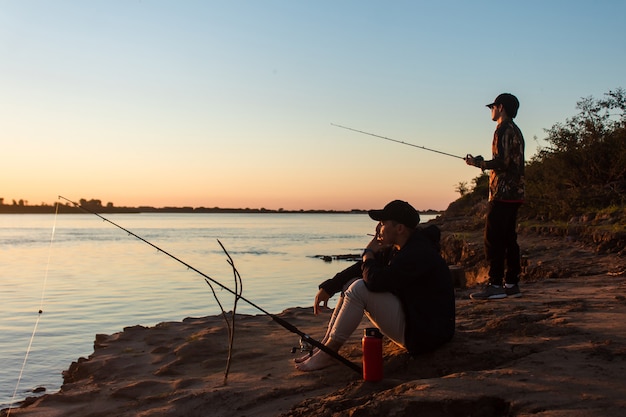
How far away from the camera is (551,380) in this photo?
13.2 feet

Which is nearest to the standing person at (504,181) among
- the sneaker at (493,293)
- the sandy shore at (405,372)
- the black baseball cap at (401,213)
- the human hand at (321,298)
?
the sneaker at (493,293)

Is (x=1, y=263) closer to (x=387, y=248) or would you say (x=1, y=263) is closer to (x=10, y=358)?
(x=10, y=358)

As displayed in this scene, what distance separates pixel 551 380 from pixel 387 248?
1.70 meters

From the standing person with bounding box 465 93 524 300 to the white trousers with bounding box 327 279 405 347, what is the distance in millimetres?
2489

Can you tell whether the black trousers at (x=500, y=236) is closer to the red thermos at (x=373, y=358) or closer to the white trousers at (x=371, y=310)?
the white trousers at (x=371, y=310)

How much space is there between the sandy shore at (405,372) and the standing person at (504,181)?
0.62 m

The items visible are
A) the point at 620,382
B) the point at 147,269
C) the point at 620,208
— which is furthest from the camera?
the point at 147,269

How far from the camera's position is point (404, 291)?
15.7ft

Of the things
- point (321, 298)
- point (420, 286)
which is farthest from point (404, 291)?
point (321, 298)

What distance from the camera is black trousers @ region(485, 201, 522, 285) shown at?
22.7ft

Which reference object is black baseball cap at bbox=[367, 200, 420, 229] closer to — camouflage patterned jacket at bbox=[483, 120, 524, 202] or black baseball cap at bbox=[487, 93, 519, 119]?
camouflage patterned jacket at bbox=[483, 120, 524, 202]

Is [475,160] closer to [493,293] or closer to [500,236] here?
[500,236]

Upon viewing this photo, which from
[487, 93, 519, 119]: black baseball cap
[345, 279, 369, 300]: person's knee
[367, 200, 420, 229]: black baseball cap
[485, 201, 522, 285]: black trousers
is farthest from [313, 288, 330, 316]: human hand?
[487, 93, 519, 119]: black baseball cap

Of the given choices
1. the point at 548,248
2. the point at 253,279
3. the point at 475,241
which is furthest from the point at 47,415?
the point at 253,279
